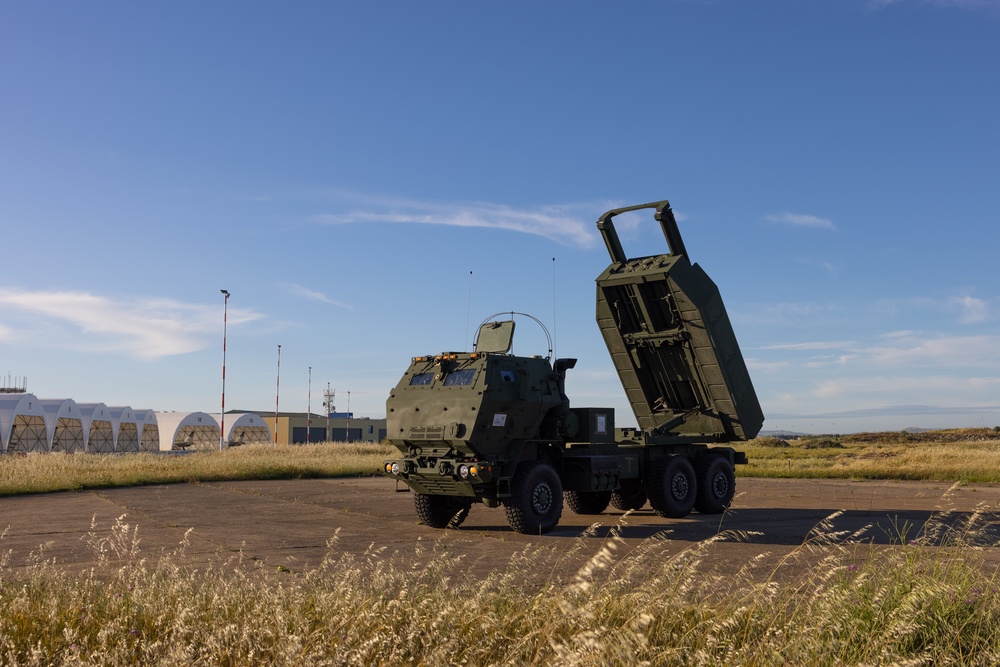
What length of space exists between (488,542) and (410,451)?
2.21 m

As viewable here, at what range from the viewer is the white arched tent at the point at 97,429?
5772 cm

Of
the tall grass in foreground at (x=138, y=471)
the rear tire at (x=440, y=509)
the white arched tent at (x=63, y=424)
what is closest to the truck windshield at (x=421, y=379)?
the rear tire at (x=440, y=509)

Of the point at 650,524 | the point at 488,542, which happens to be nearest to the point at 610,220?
the point at 650,524

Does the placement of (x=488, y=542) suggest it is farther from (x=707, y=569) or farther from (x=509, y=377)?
(x=707, y=569)

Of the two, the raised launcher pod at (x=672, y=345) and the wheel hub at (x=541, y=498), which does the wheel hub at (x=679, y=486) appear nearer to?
the raised launcher pod at (x=672, y=345)

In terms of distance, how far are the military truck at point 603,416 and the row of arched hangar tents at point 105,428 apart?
4338cm

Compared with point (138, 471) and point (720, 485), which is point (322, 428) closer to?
point (138, 471)

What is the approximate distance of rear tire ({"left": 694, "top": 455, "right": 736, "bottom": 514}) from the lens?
15.1 metres

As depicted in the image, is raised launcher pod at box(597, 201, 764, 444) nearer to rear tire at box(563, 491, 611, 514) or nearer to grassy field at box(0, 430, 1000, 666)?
rear tire at box(563, 491, 611, 514)

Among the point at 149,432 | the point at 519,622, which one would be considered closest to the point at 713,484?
the point at 519,622

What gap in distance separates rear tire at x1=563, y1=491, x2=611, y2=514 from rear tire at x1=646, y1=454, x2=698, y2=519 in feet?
3.36

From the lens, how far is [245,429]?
70125 millimetres

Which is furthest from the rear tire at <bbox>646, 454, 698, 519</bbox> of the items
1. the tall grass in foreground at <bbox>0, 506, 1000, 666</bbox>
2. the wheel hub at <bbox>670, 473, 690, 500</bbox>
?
the tall grass in foreground at <bbox>0, 506, 1000, 666</bbox>

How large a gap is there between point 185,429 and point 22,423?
17313 mm
